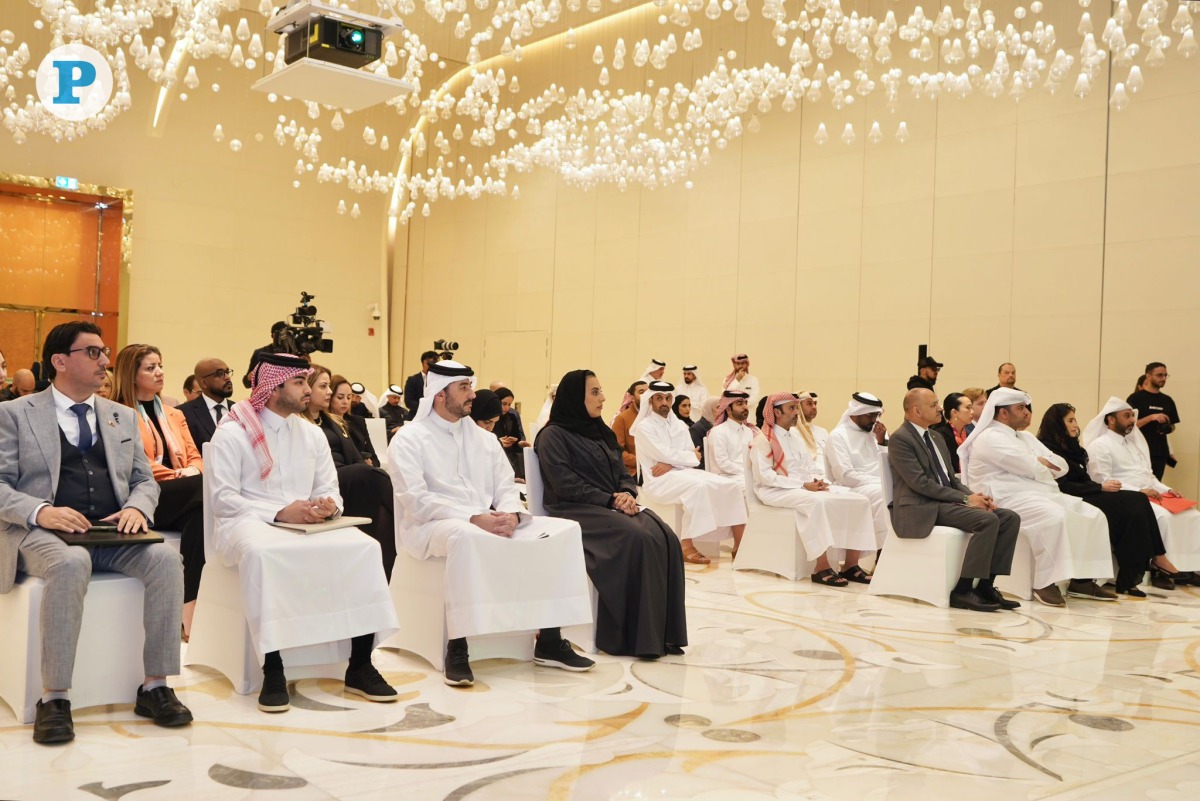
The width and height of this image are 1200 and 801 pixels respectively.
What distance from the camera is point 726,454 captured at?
8789mm

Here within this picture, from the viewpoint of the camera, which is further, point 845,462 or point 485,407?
point 845,462

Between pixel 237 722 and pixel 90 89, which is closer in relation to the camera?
pixel 237 722

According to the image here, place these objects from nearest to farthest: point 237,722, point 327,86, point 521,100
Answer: point 237,722 → point 327,86 → point 521,100

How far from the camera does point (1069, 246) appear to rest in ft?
35.2

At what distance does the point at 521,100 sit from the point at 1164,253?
32.6 feet

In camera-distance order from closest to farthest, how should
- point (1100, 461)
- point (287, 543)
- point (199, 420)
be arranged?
point (287, 543) → point (199, 420) → point (1100, 461)

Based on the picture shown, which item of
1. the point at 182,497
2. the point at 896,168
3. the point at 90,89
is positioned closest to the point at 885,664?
the point at 182,497

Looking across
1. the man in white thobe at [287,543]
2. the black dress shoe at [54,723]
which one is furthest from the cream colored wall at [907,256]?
the black dress shoe at [54,723]

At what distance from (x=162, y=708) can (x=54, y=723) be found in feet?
1.14

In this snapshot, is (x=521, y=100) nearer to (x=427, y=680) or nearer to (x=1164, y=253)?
(x=1164, y=253)

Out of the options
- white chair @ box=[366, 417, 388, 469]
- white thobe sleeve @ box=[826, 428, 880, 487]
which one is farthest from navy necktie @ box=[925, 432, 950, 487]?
white chair @ box=[366, 417, 388, 469]

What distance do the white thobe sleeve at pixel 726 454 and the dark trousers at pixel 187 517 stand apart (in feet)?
15.3

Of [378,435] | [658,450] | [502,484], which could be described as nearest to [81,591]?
[502,484]

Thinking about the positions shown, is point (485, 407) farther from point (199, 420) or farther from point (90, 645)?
point (90, 645)
